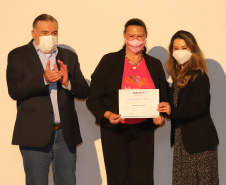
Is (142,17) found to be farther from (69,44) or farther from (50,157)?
(50,157)

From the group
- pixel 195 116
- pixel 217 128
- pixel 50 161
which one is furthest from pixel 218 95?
pixel 50 161

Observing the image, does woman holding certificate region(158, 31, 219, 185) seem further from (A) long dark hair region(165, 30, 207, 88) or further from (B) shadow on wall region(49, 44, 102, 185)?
(B) shadow on wall region(49, 44, 102, 185)

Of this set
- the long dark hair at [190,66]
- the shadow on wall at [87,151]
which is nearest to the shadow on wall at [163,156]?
the shadow on wall at [87,151]

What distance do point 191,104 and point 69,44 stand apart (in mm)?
1469

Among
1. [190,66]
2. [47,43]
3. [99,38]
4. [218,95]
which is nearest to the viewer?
[47,43]

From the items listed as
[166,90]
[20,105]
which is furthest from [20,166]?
[166,90]

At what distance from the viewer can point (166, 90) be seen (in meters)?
2.78

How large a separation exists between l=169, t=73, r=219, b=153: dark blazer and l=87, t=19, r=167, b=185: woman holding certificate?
0.52ft

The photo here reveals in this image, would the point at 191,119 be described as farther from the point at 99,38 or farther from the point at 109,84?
the point at 99,38

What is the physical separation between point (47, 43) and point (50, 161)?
969 mm

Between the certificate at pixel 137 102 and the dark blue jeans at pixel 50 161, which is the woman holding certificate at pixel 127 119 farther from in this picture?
the dark blue jeans at pixel 50 161

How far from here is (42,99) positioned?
8.39 ft

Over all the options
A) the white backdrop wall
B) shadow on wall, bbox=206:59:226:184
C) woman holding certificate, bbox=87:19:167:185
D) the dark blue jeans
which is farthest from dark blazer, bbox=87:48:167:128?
shadow on wall, bbox=206:59:226:184

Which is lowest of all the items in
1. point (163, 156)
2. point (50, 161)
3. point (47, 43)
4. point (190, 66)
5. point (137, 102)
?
point (163, 156)
